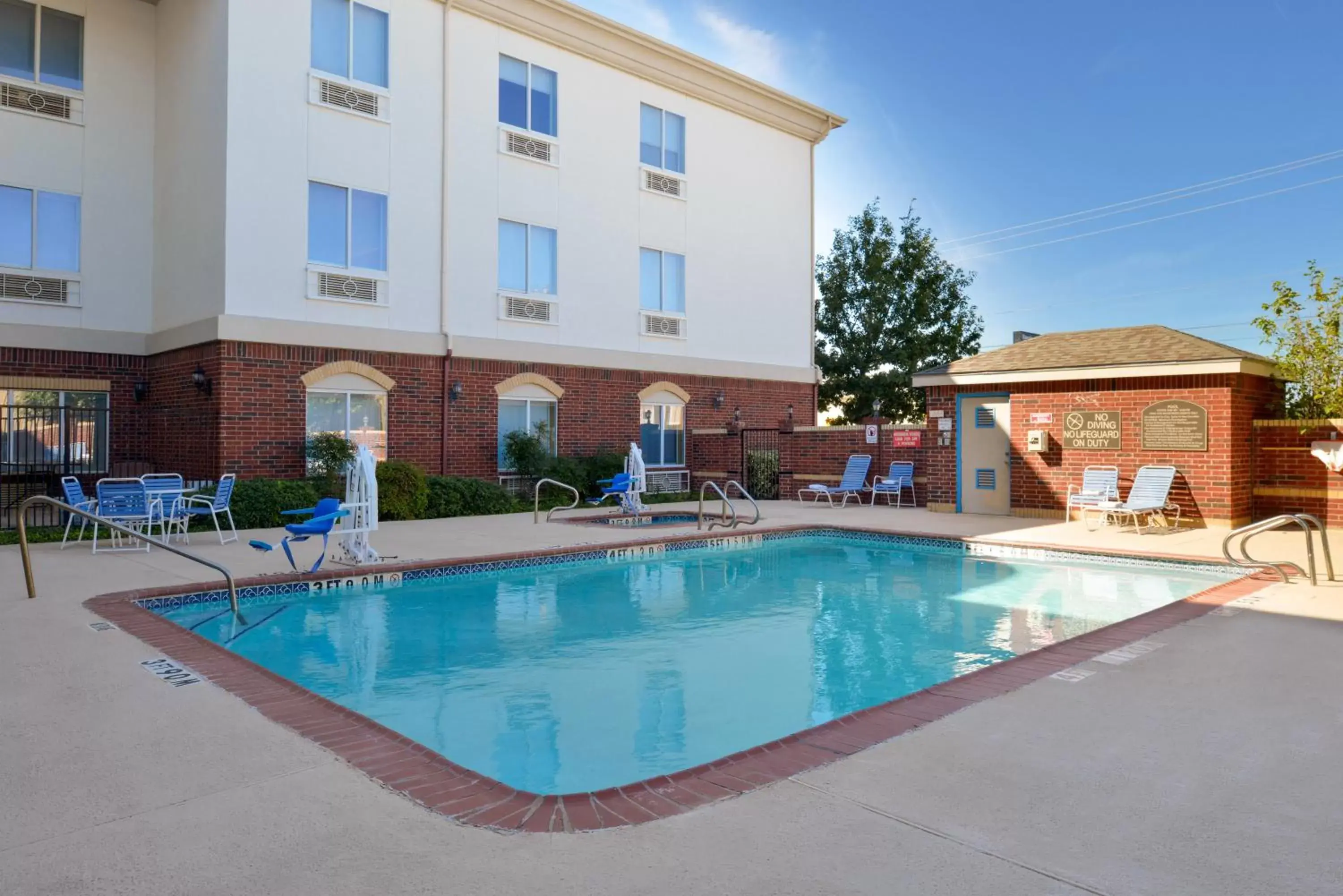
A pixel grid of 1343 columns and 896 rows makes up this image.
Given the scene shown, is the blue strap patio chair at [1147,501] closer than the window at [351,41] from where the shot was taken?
Yes

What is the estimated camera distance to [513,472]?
17.0 m

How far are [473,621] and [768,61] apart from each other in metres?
18.5

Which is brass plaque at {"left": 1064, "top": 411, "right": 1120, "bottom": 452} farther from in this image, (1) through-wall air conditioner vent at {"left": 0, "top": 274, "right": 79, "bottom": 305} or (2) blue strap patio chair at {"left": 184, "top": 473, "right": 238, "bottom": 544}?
(1) through-wall air conditioner vent at {"left": 0, "top": 274, "right": 79, "bottom": 305}

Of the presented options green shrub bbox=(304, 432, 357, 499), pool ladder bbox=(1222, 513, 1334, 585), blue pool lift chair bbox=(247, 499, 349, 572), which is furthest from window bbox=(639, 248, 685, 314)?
pool ladder bbox=(1222, 513, 1334, 585)

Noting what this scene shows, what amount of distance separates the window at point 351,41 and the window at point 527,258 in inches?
133

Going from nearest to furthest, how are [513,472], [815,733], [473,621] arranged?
[815,733], [473,621], [513,472]

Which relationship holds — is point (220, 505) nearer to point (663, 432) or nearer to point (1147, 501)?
point (663, 432)

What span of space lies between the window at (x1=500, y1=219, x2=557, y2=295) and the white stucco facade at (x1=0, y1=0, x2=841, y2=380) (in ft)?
0.68

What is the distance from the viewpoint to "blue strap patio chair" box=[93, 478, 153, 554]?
33.3 ft

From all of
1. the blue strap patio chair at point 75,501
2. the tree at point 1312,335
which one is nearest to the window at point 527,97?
the blue strap patio chair at point 75,501

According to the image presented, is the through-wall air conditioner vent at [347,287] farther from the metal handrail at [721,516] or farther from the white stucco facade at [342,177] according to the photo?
the metal handrail at [721,516]

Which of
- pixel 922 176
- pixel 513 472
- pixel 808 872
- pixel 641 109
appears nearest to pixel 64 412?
pixel 513 472

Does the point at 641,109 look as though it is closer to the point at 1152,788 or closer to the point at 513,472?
the point at 513,472

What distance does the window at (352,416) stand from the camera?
14.7 meters
